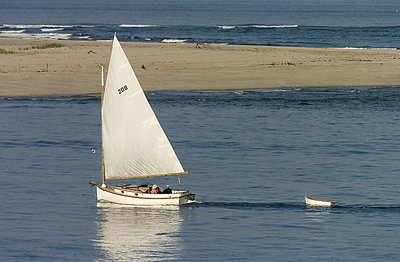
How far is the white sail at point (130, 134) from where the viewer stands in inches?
1603

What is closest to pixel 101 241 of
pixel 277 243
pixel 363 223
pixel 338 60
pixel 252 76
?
pixel 277 243

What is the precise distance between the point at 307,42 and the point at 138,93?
86.0 metres

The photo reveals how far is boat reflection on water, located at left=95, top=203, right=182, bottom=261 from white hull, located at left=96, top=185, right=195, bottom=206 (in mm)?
311

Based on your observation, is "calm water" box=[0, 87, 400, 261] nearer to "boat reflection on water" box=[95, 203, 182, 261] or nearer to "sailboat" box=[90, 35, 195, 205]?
"boat reflection on water" box=[95, 203, 182, 261]

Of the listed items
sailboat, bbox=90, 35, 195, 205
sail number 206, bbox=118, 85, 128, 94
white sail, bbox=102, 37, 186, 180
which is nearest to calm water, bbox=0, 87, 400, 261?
sailboat, bbox=90, 35, 195, 205

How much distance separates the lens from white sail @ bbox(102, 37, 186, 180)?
4072 cm

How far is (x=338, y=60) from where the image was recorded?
90562 mm

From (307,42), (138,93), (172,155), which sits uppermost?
(307,42)

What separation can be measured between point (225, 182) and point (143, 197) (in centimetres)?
681

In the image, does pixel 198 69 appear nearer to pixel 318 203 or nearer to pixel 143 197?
pixel 318 203

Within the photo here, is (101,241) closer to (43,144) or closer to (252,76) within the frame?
(43,144)

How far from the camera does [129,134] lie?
1639 inches

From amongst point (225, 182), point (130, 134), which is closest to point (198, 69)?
point (225, 182)

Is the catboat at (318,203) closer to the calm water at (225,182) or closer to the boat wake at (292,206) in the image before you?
the boat wake at (292,206)
